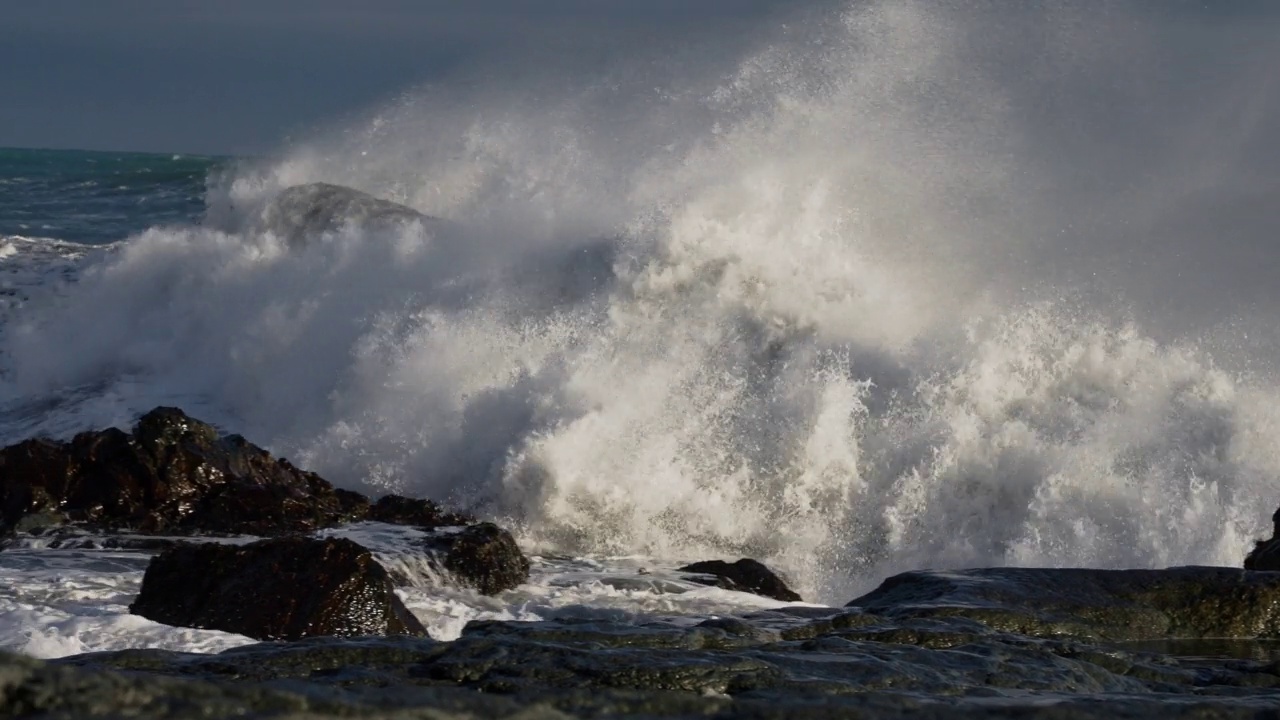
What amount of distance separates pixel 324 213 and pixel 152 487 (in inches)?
414

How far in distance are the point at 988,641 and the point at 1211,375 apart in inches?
339

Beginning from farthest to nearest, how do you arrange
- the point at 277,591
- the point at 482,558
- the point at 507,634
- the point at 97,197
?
the point at 97,197 < the point at 482,558 < the point at 277,591 < the point at 507,634

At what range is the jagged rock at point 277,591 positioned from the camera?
616 cm

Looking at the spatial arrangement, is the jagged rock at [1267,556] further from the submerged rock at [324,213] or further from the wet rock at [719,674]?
the submerged rock at [324,213]

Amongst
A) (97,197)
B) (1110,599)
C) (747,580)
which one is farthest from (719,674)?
(97,197)

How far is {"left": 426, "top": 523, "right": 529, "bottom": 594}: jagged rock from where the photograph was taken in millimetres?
8203

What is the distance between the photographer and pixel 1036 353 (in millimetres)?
13172

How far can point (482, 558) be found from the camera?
8305mm

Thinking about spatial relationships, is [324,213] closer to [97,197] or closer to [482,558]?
[482,558]

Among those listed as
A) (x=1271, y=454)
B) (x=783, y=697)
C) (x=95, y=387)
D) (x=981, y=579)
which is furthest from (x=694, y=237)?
(x=783, y=697)

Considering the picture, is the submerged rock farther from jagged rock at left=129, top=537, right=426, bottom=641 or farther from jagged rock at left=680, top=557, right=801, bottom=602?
jagged rock at left=129, top=537, right=426, bottom=641

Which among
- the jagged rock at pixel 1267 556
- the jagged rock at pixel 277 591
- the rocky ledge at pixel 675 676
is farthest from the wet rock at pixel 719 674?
the jagged rock at pixel 1267 556

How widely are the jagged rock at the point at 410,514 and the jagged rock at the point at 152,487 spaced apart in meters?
0.25

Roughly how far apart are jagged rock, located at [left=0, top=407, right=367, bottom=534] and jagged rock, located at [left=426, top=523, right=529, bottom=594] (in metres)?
1.54
